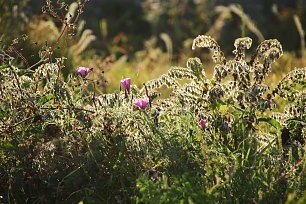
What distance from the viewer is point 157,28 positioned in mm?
10867

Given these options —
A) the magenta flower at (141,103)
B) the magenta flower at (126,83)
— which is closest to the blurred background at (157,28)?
the magenta flower at (126,83)

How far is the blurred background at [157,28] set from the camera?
643 cm

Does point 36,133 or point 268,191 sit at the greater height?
point 36,133

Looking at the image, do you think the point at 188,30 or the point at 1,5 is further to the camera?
the point at 188,30

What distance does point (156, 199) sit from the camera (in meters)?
2.20

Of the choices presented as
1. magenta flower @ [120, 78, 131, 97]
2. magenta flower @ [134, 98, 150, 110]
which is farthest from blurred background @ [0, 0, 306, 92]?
magenta flower @ [134, 98, 150, 110]

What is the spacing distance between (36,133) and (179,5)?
7.86 metres

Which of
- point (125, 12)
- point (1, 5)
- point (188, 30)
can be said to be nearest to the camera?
point (1, 5)

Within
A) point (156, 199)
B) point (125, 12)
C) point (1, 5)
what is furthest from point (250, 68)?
point (125, 12)

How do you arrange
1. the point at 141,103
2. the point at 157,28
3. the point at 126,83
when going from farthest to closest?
the point at 157,28 → the point at 126,83 → the point at 141,103

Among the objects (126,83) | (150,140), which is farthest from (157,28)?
(150,140)

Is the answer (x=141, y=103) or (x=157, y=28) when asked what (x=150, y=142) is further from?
(x=157, y=28)

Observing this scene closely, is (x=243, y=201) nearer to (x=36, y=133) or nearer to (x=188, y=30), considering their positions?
(x=36, y=133)

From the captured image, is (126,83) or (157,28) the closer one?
(126,83)
